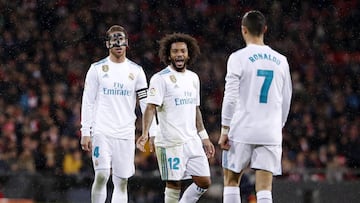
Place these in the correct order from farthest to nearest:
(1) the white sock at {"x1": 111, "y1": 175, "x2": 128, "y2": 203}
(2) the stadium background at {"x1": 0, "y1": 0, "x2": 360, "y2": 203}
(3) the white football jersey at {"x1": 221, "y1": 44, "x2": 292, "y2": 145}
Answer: (2) the stadium background at {"x1": 0, "y1": 0, "x2": 360, "y2": 203} → (1) the white sock at {"x1": 111, "y1": 175, "x2": 128, "y2": 203} → (3) the white football jersey at {"x1": 221, "y1": 44, "x2": 292, "y2": 145}

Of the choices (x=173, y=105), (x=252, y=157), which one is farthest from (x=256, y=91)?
(x=173, y=105)

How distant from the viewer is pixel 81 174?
16203mm

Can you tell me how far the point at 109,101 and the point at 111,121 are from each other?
23 cm

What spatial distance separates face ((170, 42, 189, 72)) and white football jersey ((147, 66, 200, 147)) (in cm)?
10

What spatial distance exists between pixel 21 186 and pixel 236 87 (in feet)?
28.5

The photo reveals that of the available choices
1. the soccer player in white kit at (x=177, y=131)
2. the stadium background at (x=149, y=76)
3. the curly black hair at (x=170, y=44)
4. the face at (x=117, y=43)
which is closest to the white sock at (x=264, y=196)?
the soccer player in white kit at (x=177, y=131)

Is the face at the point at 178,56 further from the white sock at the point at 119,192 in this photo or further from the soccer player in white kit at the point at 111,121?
the white sock at the point at 119,192

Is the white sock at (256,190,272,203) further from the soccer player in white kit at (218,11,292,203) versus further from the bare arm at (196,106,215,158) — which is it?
the bare arm at (196,106,215,158)

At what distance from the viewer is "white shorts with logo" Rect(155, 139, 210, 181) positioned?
9875mm

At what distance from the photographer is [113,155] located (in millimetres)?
9969

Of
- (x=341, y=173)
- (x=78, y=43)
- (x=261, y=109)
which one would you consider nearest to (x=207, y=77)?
(x=78, y=43)

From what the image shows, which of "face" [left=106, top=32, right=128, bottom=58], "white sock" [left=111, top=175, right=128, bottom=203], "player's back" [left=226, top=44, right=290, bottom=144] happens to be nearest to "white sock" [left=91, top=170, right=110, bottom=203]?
"white sock" [left=111, top=175, right=128, bottom=203]

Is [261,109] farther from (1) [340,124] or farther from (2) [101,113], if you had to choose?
(1) [340,124]

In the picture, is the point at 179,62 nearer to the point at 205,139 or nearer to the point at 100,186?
the point at 205,139
